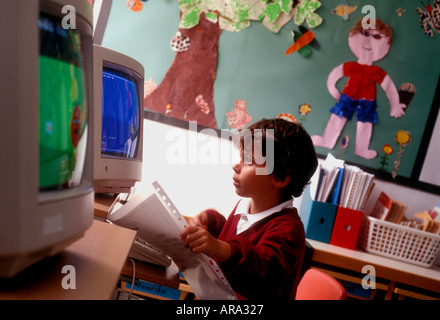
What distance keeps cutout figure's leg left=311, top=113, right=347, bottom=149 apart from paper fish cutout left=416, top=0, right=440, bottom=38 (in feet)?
2.45

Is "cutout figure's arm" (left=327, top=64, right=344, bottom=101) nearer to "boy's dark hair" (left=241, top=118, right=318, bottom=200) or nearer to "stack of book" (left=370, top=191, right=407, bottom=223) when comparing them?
"stack of book" (left=370, top=191, right=407, bottom=223)

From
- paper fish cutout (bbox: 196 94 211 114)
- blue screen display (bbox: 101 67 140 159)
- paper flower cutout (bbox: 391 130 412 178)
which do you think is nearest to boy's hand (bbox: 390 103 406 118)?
paper flower cutout (bbox: 391 130 412 178)

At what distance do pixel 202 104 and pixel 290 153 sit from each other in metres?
1.15

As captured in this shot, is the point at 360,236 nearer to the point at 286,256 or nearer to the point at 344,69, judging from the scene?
the point at 344,69

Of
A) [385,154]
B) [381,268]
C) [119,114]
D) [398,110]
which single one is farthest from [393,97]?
[119,114]

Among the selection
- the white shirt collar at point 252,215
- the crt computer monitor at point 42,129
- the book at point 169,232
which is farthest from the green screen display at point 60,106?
the white shirt collar at point 252,215

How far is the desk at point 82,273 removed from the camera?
1.51 ft

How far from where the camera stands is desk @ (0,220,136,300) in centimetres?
46

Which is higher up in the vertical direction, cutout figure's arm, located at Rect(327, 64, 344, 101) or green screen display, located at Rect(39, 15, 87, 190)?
cutout figure's arm, located at Rect(327, 64, 344, 101)

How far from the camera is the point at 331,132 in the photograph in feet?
7.78

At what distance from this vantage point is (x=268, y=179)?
1.21 meters

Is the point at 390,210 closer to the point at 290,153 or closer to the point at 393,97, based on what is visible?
the point at 393,97
